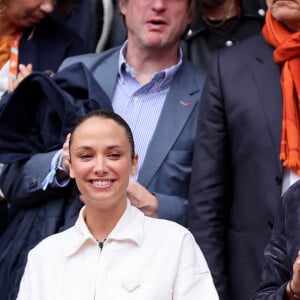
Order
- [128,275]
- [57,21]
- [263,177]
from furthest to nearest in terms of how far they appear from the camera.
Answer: [57,21] < [263,177] < [128,275]

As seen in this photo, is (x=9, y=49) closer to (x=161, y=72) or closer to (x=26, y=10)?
(x=26, y=10)

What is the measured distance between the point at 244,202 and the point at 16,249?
1034 mm

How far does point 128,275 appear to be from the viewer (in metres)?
4.15

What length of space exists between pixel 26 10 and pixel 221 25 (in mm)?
993

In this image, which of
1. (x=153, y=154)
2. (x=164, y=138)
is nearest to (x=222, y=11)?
(x=164, y=138)

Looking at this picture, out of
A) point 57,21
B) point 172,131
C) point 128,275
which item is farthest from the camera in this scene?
point 57,21

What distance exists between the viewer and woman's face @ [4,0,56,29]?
574cm

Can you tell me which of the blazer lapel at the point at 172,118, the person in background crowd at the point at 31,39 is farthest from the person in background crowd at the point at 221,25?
the person in background crowd at the point at 31,39

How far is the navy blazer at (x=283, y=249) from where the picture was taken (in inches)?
161

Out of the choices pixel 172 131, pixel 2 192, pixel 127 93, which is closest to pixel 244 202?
pixel 172 131

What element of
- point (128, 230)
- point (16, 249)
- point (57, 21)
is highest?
point (57, 21)

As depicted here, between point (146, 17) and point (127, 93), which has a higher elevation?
point (146, 17)

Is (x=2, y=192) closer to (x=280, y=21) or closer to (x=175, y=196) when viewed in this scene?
(x=175, y=196)

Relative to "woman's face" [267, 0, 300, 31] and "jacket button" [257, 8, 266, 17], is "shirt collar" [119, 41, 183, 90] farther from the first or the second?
"woman's face" [267, 0, 300, 31]
